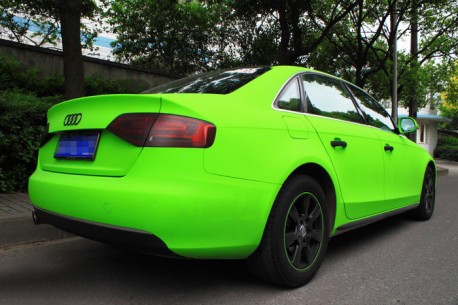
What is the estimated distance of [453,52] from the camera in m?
17.0

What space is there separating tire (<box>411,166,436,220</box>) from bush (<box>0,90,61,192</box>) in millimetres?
4966

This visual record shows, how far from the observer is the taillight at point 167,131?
2.30 metres

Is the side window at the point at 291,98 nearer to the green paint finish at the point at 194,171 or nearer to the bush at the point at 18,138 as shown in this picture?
the green paint finish at the point at 194,171

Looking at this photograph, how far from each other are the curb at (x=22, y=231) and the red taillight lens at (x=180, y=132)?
220cm

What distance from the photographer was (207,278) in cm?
304

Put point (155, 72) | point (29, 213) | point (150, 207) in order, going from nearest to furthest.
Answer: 1. point (150, 207)
2. point (29, 213)
3. point (155, 72)

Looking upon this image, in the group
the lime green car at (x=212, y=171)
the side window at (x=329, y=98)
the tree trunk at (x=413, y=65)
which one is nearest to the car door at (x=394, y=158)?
the side window at (x=329, y=98)

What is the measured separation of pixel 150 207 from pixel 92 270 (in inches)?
53.3

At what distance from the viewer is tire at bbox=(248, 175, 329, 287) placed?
8.64ft

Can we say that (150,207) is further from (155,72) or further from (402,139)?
(155,72)

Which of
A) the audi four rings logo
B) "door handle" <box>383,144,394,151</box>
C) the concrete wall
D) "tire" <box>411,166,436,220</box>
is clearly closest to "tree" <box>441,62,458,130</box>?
the concrete wall

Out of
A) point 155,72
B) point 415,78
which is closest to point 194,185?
point 155,72

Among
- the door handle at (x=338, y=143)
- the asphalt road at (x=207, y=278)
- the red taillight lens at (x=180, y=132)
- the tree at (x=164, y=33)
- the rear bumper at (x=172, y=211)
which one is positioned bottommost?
the asphalt road at (x=207, y=278)

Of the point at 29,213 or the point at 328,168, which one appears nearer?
the point at 328,168
